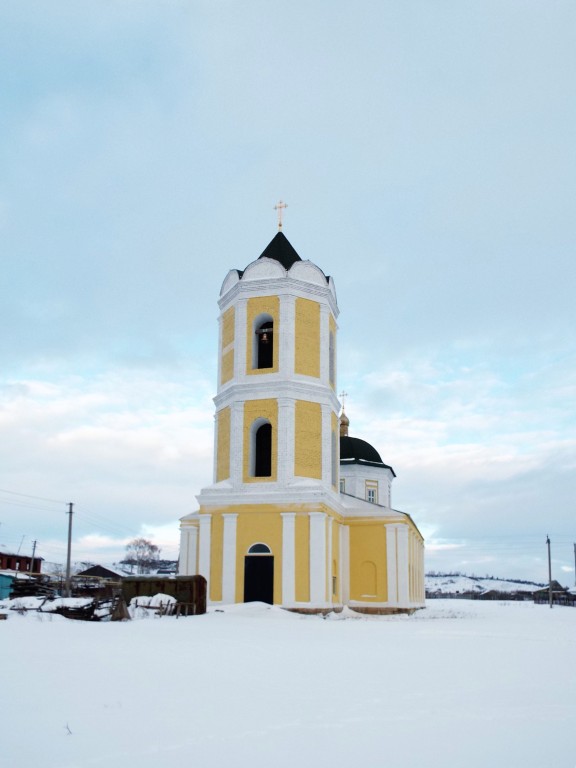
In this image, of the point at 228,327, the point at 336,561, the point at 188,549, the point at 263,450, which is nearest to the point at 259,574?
the point at 336,561

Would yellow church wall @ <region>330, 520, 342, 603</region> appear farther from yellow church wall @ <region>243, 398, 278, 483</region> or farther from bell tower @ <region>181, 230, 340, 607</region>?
yellow church wall @ <region>243, 398, 278, 483</region>

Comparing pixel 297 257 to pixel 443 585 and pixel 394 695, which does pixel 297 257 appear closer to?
pixel 394 695

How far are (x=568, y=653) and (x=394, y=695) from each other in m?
6.34

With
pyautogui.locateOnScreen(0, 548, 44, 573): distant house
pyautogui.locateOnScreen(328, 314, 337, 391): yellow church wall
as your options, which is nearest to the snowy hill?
pyautogui.locateOnScreen(0, 548, 44, 573): distant house

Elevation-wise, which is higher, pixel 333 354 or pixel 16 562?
pixel 333 354

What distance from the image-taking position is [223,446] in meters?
27.7

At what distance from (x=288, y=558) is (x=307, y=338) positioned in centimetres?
796

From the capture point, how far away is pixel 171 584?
73.4 ft

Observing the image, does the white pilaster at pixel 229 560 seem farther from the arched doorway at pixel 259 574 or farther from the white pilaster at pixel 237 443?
the white pilaster at pixel 237 443

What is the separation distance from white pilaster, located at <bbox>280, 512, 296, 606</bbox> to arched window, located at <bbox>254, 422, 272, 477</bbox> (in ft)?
7.17

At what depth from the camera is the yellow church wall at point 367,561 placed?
29109 millimetres

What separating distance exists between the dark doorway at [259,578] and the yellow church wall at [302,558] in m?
0.90

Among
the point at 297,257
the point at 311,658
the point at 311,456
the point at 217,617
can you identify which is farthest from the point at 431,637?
the point at 297,257

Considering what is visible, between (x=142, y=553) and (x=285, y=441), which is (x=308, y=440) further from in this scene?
(x=142, y=553)
